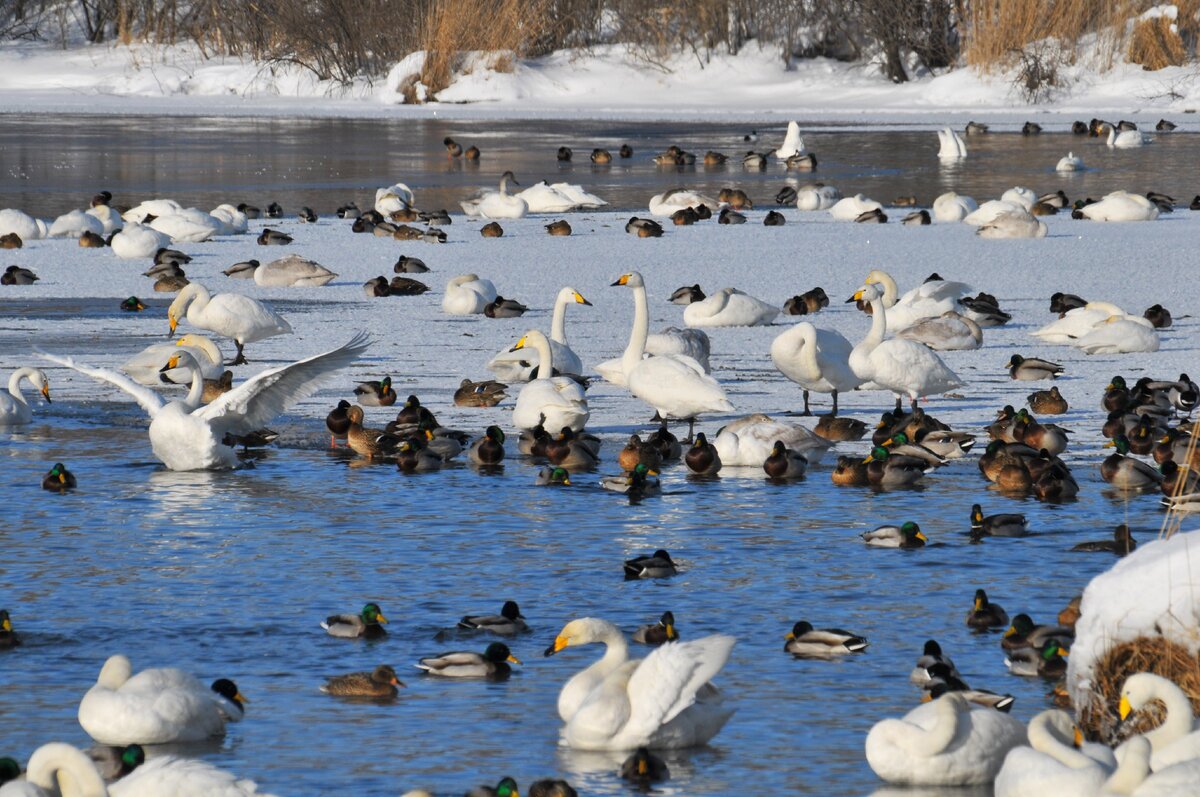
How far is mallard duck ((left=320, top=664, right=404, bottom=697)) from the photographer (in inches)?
280

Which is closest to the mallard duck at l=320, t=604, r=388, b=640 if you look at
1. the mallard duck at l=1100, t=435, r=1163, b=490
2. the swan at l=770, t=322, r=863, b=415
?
the mallard duck at l=1100, t=435, r=1163, b=490

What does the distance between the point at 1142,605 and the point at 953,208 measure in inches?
660

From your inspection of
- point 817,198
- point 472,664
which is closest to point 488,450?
point 472,664

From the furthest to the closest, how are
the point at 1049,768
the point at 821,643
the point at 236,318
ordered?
1. the point at 236,318
2. the point at 821,643
3. the point at 1049,768

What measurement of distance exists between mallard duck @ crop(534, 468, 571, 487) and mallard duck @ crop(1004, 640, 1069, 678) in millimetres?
3780

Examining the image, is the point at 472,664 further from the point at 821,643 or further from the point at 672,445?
the point at 672,445

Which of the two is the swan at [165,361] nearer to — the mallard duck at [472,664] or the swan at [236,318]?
the swan at [236,318]

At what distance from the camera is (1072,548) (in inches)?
366

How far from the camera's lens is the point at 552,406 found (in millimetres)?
11695

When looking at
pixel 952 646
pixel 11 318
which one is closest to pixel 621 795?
pixel 952 646

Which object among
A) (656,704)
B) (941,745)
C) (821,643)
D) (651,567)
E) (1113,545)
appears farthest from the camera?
(1113,545)

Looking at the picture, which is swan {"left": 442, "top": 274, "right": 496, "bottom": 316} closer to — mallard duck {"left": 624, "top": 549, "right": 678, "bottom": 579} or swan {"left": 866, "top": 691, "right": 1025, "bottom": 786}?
mallard duck {"left": 624, "top": 549, "right": 678, "bottom": 579}

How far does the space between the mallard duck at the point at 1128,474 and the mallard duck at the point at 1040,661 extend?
3056 millimetres

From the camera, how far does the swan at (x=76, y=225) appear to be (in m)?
21.4
